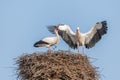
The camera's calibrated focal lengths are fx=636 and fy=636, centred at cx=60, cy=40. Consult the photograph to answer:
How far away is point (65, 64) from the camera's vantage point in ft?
49.8

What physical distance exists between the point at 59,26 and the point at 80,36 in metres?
0.67

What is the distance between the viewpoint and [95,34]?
18.4m

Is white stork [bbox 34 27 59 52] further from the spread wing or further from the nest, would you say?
the spread wing

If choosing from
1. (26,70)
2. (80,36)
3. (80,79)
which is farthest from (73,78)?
(80,36)

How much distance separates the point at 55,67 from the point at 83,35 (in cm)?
349

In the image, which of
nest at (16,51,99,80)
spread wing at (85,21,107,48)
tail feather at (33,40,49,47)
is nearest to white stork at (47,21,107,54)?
spread wing at (85,21,107,48)

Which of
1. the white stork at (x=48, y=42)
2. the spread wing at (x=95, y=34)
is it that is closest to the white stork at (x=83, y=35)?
the spread wing at (x=95, y=34)

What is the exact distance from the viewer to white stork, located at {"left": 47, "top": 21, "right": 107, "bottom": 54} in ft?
59.6

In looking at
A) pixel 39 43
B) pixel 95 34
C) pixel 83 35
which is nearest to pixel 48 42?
pixel 39 43

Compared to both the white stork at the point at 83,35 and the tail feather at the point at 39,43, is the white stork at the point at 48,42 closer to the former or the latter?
the tail feather at the point at 39,43

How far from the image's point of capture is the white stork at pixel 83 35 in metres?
18.2

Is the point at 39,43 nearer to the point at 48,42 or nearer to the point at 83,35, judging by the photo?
the point at 48,42

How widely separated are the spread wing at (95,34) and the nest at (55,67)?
2526 millimetres

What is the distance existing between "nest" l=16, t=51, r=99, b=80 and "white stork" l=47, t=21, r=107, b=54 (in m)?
2.48
